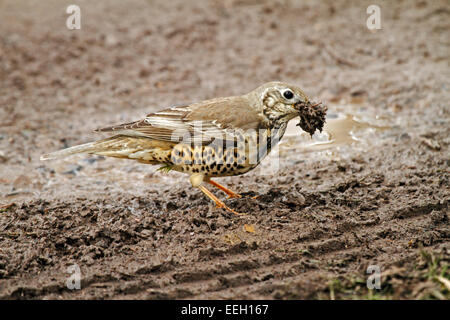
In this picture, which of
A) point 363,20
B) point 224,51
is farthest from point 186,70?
point 363,20

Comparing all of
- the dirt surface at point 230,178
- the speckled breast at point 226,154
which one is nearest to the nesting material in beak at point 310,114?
the speckled breast at point 226,154

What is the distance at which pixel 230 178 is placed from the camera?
6.64 m

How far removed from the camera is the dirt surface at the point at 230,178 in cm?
452

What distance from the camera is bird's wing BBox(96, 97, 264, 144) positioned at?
548 centimetres

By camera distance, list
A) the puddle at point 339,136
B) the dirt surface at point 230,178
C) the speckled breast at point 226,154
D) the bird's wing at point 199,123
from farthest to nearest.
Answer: the puddle at point 339,136 → the bird's wing at point 199,123 → the speckled breast at point 226,154 → the dirt surface at point 230,178

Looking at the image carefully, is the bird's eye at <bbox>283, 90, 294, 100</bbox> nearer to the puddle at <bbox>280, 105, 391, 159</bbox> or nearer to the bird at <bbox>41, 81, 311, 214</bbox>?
the bird at <bbox>41, 81, 311, 214</bbox>

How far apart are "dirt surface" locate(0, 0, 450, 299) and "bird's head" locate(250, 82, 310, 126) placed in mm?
833

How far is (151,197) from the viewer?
6.04m

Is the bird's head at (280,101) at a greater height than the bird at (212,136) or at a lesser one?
greater

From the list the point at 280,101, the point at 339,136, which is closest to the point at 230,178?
the point at 280,101

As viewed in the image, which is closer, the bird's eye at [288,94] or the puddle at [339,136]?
the bird's eye at [288,94]

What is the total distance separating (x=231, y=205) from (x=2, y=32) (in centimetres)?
790

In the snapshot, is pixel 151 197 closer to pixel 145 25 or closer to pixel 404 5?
pixel 145 25

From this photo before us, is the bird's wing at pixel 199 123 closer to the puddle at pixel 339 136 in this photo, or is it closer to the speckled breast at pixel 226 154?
the speckled breast at pixel 226 154
